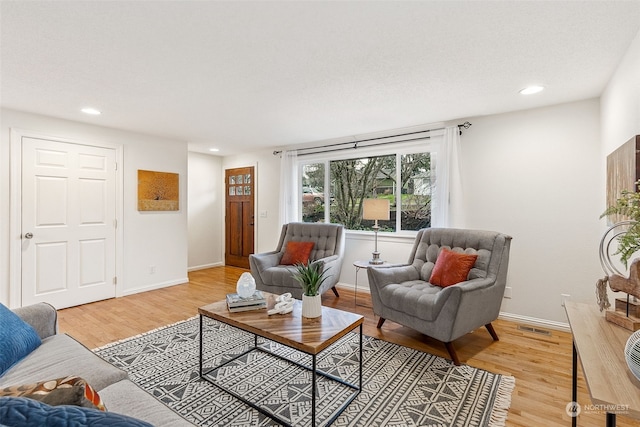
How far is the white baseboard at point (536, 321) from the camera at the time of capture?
9.75 feet

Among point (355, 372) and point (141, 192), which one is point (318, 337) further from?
point (141, 192)

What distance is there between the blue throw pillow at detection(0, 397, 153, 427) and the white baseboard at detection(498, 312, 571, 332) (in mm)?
3593

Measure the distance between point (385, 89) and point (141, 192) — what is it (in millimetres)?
3534

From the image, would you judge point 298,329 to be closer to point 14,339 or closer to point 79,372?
point 79,372

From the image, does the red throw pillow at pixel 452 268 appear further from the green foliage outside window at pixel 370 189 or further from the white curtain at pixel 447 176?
the green foliage outside window at pixel 370 189

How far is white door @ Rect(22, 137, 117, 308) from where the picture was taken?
331 cm

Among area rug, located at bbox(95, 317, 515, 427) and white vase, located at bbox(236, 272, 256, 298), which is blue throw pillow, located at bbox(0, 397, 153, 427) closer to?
area rug, located at bbox(95, 317, 515, 427)

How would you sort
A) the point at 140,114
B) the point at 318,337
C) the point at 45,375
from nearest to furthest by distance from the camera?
the point at 45,375, the point at 318,337, the point at 140,114

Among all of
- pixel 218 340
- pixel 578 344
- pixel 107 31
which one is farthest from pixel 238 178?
pixel 578 344

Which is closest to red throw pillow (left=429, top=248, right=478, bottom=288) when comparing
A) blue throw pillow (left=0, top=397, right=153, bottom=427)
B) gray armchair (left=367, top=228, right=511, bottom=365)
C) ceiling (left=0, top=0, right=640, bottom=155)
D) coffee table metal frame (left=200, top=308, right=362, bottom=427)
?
gray armchair (left=367, top=228, right=511, bottom=365)

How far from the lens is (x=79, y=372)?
1.35 meters

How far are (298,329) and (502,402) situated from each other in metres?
1.34

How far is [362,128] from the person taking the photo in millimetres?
3889

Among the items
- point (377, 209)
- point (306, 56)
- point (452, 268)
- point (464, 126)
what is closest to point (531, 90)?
point (464, 126)
